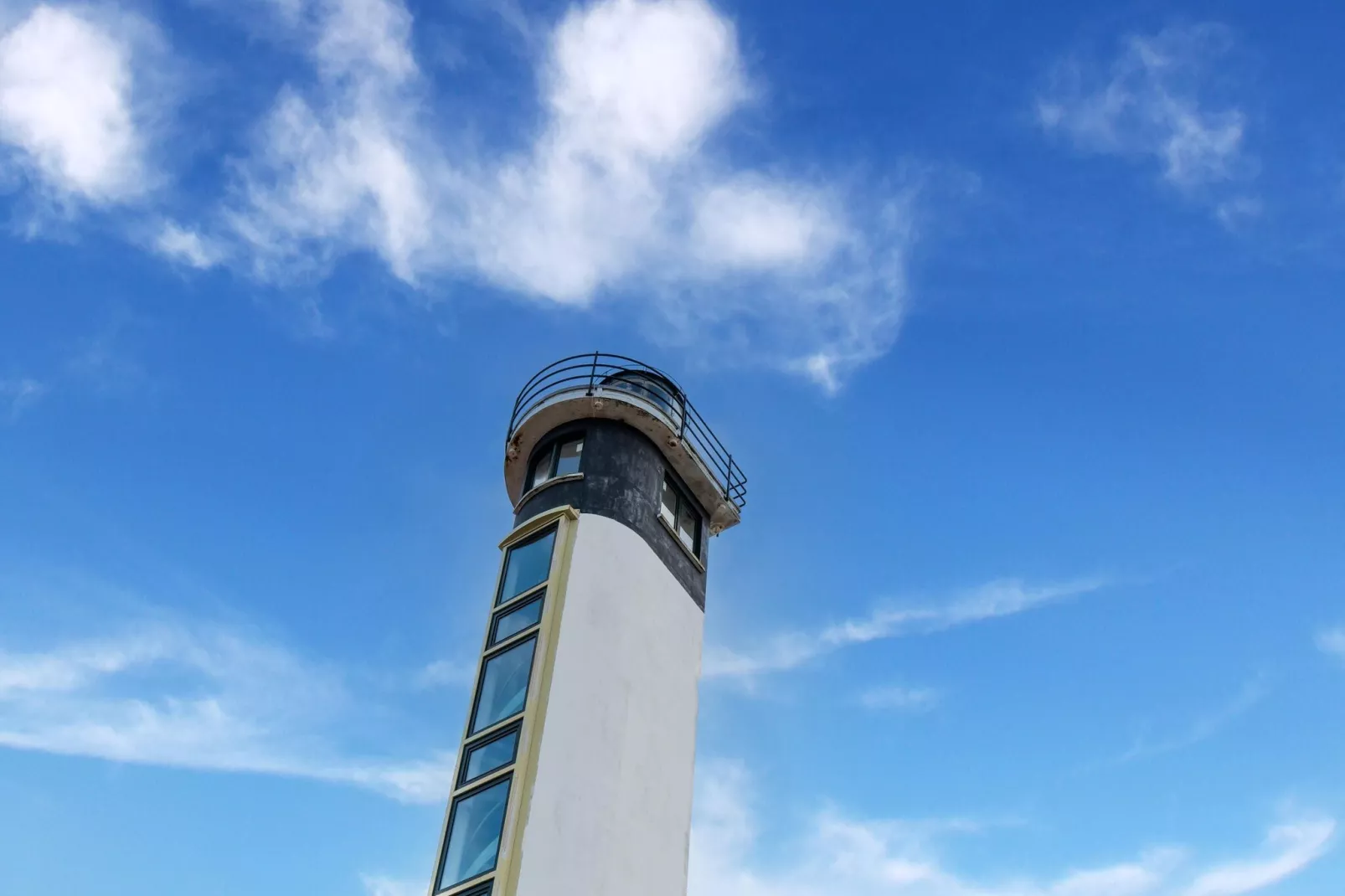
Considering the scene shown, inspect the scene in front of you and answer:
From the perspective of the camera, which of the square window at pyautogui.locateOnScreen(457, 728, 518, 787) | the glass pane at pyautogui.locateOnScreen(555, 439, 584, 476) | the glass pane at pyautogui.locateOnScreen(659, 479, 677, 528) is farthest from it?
the glass pane at pyautogui.locateOnScreen(659, 479, 677, 528)

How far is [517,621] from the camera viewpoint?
91.4 ft

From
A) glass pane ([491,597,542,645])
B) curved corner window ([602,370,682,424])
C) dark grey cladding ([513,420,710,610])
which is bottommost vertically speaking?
glass pane ([491,597,542,645])

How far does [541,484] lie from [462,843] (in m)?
10.7

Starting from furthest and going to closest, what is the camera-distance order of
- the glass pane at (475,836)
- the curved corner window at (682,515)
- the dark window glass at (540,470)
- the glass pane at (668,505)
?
the curved corner window at (682,515) → the dark window glass at (540,470) → the glass pane at (668,505) → the glass pane at (475,836)

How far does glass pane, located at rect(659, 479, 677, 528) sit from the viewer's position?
105ft

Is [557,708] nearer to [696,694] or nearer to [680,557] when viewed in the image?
[696,694]

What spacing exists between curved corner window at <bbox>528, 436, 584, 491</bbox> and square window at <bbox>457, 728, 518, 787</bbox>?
8.31 metres

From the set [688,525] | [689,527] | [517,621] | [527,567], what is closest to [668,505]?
[688,525]

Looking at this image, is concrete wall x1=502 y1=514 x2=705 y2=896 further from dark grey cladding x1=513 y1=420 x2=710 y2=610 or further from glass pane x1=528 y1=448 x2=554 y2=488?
glass pane x1=528 y1=448 x2=554 y2=488

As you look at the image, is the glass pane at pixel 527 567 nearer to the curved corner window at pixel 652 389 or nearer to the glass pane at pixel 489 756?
the glass pane at pixel 489 756

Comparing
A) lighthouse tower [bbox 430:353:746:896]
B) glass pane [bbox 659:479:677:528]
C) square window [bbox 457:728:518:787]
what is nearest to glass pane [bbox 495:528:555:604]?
lighthouse tower [bbox 430:353:746:896]

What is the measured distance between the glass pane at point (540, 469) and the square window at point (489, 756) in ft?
28.5

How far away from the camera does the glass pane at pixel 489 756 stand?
24.5 meters

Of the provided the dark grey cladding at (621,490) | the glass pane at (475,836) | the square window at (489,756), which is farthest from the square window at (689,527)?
the glass pane at (475,836)
